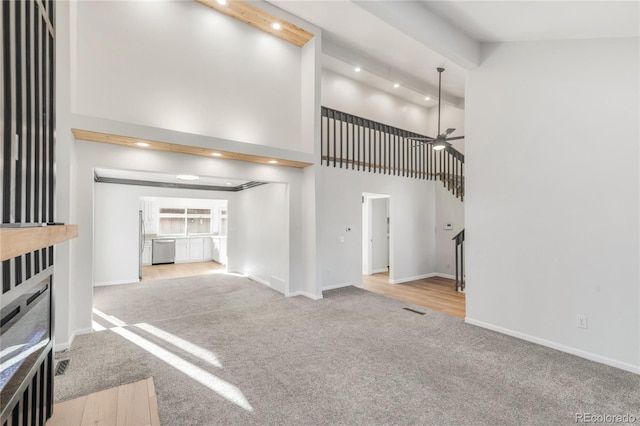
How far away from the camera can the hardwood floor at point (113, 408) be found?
2011mm

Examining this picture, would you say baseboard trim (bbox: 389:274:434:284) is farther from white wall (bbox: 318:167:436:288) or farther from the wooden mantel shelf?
the wooden mantel shelf

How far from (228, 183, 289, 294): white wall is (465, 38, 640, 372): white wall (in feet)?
10.6

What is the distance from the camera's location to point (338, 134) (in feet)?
22.6

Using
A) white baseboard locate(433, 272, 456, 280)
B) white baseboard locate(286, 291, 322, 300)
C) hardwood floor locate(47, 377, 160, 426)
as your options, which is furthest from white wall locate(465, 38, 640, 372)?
hardwood floor locate(47, 377, 160, 426)

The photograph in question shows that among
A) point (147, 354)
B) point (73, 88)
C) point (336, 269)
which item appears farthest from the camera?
point (336, 269)

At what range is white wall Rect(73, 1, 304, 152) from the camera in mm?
3791

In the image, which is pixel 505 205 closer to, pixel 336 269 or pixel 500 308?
pixel 500 308

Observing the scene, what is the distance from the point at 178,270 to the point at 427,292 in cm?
665

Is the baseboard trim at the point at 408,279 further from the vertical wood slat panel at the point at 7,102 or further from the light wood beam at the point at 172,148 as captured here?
the vertical wood slat panel at the point at 7,102

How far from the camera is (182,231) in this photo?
34.4 ft

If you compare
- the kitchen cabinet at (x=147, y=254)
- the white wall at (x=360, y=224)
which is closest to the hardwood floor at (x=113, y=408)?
the white wall at (x=360, y=224)

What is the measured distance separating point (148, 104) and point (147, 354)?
10.4 feet

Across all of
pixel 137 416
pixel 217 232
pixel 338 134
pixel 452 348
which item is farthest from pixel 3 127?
pixel 217 232

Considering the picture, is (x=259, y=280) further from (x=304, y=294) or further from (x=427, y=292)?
(x=427, y=292)
